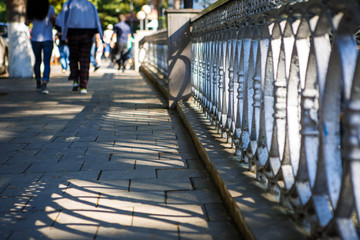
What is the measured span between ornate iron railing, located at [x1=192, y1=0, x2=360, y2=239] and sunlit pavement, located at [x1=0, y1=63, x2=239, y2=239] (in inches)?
19.4

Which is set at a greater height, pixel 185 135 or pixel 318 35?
pixel 318 35

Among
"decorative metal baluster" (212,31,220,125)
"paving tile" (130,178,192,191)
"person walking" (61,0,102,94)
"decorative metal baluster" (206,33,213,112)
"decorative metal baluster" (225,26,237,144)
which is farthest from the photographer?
"person walking" (61,0,102,94)

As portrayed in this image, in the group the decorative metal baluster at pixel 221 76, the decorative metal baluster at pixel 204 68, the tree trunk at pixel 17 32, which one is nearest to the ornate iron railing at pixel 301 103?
the decorative metal baluster at pixel 221 76

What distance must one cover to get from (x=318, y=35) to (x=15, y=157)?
3311 millimetres

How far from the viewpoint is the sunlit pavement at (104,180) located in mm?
2668

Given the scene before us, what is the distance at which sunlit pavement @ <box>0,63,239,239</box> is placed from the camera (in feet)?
8.75

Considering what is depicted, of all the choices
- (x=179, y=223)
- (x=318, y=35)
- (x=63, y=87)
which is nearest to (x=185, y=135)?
(x=179, y=223)

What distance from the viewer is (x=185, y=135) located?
5289mm

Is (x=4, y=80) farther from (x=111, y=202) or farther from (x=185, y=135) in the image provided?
(x=111, y=202)

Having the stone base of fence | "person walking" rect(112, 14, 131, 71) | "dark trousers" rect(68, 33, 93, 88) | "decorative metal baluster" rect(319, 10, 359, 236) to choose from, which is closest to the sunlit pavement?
the stone base of fence

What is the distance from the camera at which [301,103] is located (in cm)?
209

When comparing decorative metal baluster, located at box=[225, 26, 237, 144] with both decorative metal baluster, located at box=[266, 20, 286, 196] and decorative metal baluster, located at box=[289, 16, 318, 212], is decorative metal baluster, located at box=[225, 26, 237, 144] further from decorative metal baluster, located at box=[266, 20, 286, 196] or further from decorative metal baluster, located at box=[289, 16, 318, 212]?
decorative metal baluster, located at box=[289, 16, 318, 212]

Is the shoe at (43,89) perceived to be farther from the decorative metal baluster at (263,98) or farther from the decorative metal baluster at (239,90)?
the decorative metal baluster at (263,98)

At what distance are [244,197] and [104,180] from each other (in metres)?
1.31
